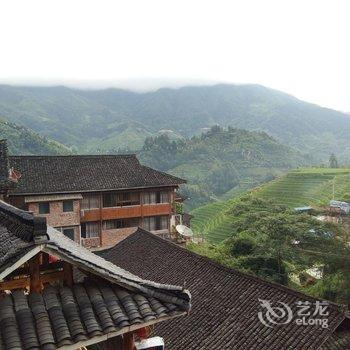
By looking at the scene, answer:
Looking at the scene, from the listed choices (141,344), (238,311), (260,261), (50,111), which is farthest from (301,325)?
(50,111)

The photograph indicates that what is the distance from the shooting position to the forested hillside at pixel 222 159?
307 feet

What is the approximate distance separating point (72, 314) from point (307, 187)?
2266 inches

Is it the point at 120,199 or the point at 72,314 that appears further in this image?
the point at 120,199

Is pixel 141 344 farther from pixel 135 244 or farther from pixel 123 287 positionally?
pixel 135 244

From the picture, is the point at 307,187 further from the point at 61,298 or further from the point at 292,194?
the point at 61,298

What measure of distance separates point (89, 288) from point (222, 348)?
8.14m

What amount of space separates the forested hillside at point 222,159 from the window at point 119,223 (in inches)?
2179

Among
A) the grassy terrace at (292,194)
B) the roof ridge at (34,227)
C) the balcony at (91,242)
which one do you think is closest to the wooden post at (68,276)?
the roof ridge at (34,227)

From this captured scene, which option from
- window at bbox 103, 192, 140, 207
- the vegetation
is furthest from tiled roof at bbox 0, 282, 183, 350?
window at bbox 103, 192, 140, 207

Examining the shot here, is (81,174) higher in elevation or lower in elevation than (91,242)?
higher

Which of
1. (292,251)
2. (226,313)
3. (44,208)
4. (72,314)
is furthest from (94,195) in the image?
(72,314)

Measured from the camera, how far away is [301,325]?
12148mm

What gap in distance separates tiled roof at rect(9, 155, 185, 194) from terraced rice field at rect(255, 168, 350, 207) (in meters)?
25.9

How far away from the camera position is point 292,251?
2484cm
